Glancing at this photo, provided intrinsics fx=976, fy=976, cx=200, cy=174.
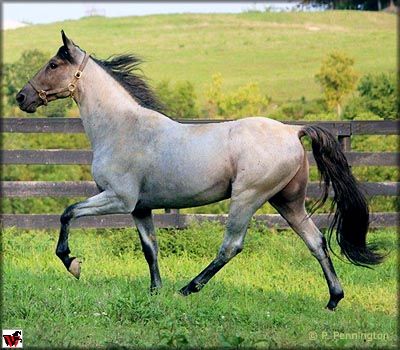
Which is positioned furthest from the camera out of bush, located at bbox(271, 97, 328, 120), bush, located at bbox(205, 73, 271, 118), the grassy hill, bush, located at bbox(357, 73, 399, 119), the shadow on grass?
the grassy hill

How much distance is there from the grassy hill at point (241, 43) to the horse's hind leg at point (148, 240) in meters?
35.5

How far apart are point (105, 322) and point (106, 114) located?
89.3 inches

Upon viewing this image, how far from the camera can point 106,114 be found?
27.6 feet

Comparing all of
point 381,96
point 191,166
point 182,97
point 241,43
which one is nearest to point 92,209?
point 191,166

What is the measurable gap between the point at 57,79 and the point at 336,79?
1351 inches

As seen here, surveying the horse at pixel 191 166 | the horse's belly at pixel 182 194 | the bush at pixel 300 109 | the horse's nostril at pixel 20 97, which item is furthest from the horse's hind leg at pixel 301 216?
the bush at pixel 300 109

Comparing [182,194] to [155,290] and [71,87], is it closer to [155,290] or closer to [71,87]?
[155,290]

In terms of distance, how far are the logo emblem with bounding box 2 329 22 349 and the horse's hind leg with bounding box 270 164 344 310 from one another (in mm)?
2791

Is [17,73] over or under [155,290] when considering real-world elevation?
under

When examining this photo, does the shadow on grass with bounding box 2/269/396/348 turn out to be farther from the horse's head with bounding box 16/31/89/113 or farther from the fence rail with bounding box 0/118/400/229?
the fence rail with bounding box 0/118/400/229

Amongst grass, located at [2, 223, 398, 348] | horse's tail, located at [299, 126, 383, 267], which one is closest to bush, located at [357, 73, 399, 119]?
grass, located at [2, 223, 398, 348]

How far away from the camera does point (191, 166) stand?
26.0 feet

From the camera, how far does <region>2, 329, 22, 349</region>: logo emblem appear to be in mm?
6026

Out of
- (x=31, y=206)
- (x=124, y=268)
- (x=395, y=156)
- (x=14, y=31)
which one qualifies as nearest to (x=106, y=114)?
(x=124, y=268)
